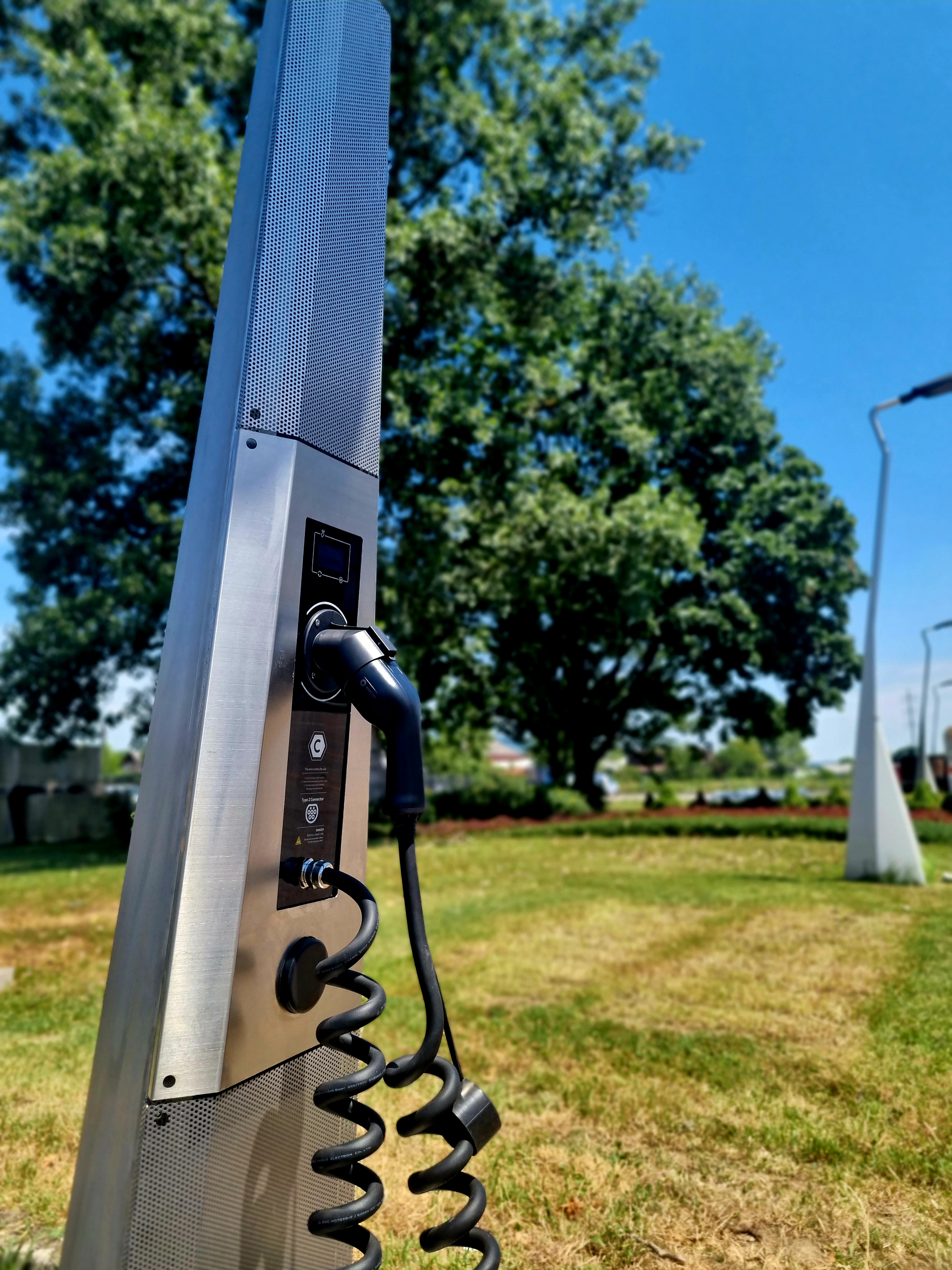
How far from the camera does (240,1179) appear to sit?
4.28ft

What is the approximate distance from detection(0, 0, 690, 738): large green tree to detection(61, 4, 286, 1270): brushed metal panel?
858 cm

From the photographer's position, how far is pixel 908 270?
3.43m

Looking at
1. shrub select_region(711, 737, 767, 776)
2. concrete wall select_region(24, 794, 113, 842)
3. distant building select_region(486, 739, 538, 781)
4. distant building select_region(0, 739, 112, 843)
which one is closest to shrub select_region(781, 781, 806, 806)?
concrete wall select_region(24, 794, 113, 842)

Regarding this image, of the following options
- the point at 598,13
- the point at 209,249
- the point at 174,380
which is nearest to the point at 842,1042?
the point at 209,249

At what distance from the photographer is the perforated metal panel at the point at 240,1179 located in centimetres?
121

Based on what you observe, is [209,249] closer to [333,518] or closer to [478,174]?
[478,174]

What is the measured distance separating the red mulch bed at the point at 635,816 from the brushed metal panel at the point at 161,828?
11240 millimetres

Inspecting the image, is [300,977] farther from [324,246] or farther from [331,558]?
[324,246]

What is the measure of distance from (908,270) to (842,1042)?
109 inches

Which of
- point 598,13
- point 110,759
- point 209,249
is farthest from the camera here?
point 110,759

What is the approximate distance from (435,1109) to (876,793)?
6.13 metres

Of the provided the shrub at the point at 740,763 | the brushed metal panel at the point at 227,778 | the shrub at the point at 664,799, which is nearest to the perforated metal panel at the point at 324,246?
the brushed metal panel at the point at 227,778

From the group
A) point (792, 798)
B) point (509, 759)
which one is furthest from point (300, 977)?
point (509, 759)

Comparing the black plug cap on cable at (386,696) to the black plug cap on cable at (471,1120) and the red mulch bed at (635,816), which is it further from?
the red mulch bed at (635,816)
